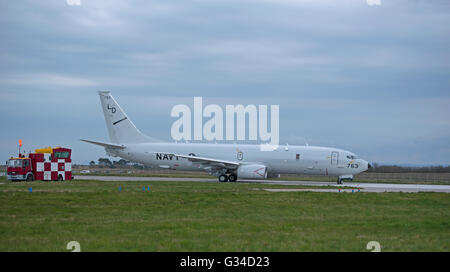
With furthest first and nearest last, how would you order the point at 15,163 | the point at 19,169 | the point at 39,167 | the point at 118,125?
1. the point at 118,125
2. the point at 39,167
3. the point at 15,163
4. the point at 19,169

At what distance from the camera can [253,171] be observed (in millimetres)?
42875

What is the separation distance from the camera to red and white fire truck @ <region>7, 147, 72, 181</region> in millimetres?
37625

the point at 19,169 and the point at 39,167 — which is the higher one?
the point at 39,167

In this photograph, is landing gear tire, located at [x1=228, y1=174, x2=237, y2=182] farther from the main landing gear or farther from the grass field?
the grass field

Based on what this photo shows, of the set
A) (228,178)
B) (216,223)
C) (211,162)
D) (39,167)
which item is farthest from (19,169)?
(216,223)

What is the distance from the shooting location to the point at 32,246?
11.5m

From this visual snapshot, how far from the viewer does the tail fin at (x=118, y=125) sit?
158 feet

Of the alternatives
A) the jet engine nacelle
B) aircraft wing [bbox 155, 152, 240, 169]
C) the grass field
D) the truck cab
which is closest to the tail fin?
aircraft wing [bbox 155, 152, 240, 169]

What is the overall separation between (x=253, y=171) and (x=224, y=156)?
390cm

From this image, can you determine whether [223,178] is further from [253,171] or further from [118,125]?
[118,125]

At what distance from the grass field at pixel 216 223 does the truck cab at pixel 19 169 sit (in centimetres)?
Answer: 1487

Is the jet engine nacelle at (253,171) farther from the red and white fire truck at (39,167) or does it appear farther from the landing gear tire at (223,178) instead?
the red and white fire truck at (39,167)

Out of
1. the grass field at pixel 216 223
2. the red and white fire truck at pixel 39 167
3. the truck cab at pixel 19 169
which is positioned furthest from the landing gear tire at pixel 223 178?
the grass field at pixel 216 223
